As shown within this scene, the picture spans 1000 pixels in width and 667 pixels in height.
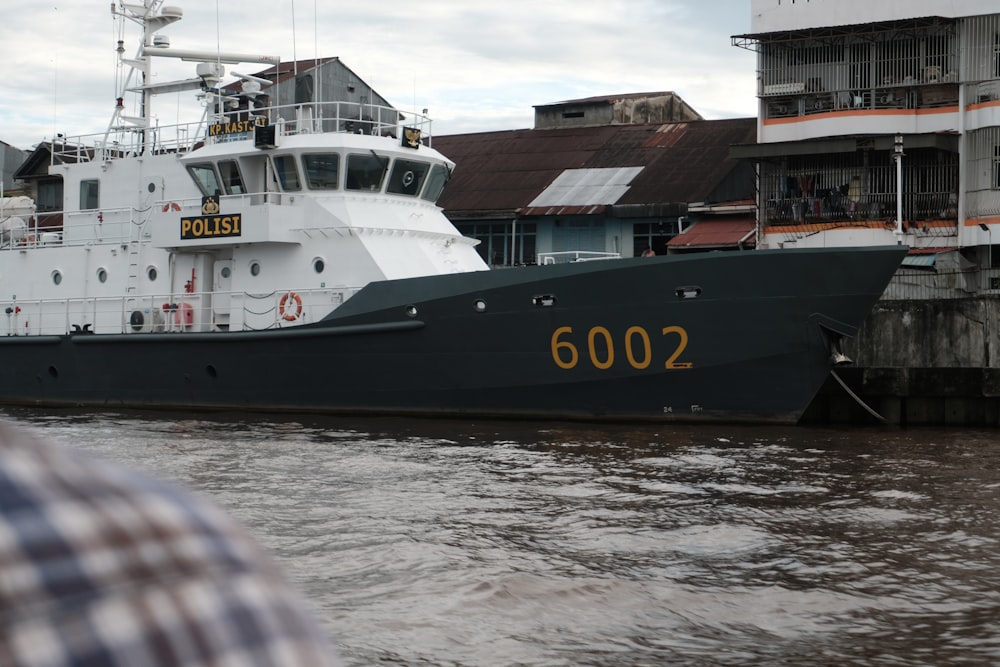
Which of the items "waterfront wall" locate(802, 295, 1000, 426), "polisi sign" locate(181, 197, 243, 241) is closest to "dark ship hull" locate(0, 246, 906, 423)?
"polisi sign" locate(181, 197, 243, 241)

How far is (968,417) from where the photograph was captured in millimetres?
15781

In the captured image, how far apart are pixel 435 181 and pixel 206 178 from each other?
3.46 metres

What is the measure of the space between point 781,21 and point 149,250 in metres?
12.4

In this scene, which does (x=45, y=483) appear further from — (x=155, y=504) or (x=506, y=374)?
(x=506, y=374)

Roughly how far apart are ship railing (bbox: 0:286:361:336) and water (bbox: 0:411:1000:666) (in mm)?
3051

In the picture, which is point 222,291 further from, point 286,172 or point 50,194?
point 50,194

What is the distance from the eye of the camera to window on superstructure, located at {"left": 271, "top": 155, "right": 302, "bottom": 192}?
17.1 m

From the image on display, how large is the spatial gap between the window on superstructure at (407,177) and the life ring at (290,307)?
6.97 feet

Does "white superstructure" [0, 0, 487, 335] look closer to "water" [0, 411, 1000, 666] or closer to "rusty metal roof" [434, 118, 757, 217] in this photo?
"water" [0, 411, 1000, 666]

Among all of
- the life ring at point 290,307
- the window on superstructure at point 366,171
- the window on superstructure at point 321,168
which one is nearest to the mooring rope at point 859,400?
the window on superstructure at point 366,171

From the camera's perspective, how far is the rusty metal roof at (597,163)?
25469 mm

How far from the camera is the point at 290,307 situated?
55.2 feet

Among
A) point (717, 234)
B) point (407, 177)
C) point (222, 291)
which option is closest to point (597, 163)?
point (717, 234)

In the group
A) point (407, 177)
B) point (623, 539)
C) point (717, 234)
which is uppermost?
point (407, 177)
